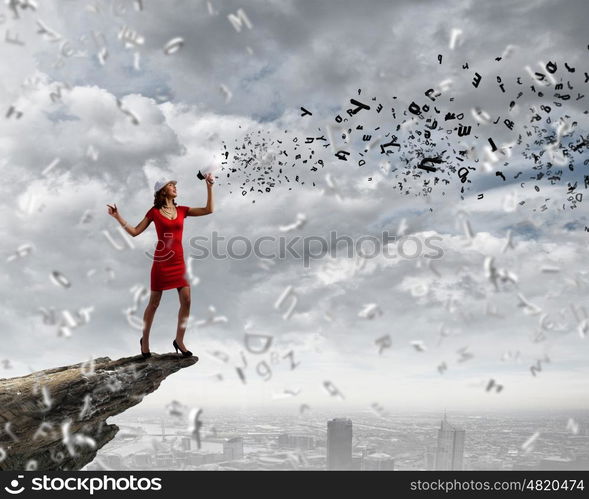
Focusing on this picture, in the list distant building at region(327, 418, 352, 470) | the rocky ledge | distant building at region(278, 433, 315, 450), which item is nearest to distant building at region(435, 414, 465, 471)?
distant building at region(327, 418, 352, 470)

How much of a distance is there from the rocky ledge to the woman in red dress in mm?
1693

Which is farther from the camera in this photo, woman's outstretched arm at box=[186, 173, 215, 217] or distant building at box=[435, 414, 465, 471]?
distant building at box=[435, 414, 465, 471]

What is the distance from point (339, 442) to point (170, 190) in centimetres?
3041

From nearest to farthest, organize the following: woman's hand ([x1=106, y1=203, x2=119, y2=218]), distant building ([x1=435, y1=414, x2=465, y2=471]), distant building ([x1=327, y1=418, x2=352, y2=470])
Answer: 1. woman's hand ([x1=106, y1=203, x2=119, y2=218])
2. distant building ([x1=327, y1=418, x2=352, y2=470])
3. distant building ([x1=435, y1=414, x2=465, y2=471])

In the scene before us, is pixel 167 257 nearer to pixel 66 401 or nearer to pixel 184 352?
pixel 184 352

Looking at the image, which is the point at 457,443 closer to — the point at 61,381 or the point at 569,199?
the point at 569,199

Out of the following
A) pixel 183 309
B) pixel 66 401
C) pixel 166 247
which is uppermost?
pixel 166 247

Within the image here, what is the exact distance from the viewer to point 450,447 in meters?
58.1

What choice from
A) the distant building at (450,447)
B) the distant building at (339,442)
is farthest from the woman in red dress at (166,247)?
the distant building at (450,447)

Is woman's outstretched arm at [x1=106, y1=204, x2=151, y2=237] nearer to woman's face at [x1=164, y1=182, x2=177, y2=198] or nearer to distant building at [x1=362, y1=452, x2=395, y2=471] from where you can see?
woman's face at [x1=164, y1=182, x2=177, y2=198]

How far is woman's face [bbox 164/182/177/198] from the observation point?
Result: 41.0 feet

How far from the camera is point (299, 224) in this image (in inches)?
424

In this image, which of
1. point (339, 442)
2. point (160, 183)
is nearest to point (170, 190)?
point (160, 183)

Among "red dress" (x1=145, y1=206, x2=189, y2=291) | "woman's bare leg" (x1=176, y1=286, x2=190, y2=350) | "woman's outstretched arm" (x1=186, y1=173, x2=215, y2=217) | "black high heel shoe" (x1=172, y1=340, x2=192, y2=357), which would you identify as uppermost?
"woman's outstretched arm" (x1=186, y1=173, x2=215, y2=217)
